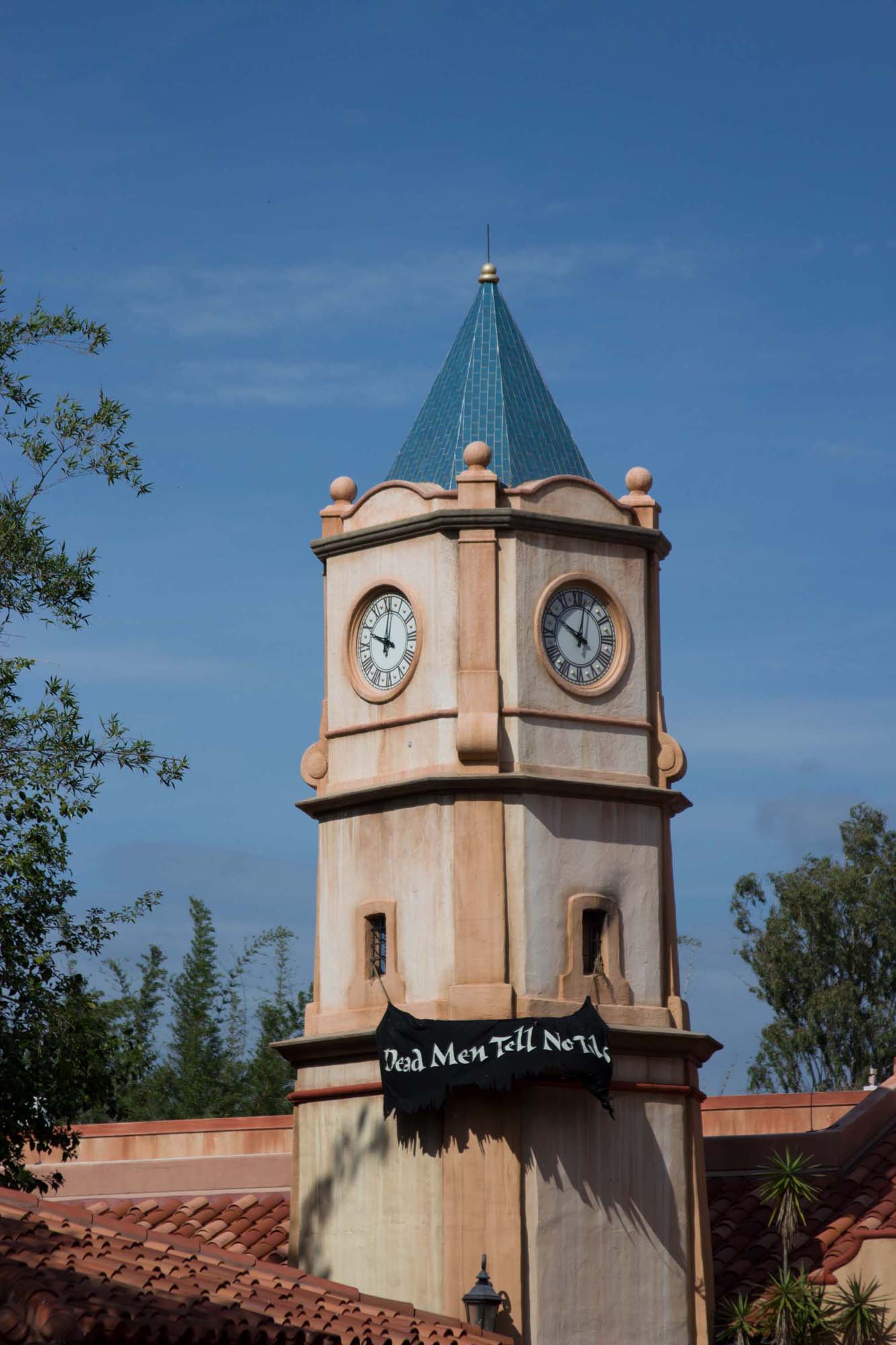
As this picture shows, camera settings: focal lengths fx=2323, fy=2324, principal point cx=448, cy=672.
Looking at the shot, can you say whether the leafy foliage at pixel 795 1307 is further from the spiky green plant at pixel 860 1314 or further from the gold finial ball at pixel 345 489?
the gold finial ball at pixel 345 489

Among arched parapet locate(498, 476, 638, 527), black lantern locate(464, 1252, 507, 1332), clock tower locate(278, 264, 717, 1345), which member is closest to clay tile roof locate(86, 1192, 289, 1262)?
clock tower locate(278, 264, 717, 1345)

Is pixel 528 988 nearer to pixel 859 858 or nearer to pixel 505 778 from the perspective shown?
pixel 505 778

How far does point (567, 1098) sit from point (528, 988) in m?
1.32

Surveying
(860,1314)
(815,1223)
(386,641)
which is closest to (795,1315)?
(860,1314)

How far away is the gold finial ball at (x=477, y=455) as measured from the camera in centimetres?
2797

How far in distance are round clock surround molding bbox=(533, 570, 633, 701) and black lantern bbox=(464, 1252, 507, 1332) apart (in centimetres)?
713

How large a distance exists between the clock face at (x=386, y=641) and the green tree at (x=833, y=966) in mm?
25193

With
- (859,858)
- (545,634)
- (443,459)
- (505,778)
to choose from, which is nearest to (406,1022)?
(505,778)

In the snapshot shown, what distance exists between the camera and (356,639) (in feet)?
95.3

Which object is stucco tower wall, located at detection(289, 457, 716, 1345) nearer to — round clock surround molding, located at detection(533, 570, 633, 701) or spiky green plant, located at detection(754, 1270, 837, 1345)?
round clock surround molding, located at detection(533, 570, 633, 701)

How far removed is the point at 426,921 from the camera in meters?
27.2

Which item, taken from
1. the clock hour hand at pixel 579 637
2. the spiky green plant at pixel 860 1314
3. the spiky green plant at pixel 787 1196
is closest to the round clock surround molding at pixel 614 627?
the clock hour hand at pixel 579 637

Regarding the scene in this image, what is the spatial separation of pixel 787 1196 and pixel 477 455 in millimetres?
9626

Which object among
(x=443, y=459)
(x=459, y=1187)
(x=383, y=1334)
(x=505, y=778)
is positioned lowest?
(x=383, y=1334)
